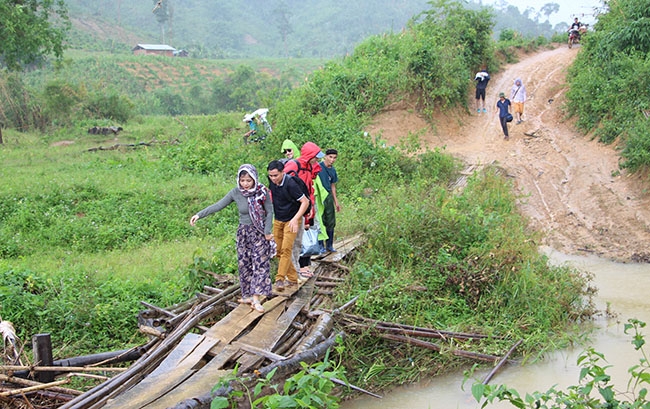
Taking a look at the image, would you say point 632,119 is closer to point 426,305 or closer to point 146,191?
point 426,305

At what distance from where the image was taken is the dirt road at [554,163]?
10.8 metres

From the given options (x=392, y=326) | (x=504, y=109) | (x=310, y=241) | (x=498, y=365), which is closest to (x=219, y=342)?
(x=392, y=326)

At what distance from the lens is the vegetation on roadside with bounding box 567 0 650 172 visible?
1276 centimetres

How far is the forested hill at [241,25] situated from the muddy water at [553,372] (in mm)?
48627

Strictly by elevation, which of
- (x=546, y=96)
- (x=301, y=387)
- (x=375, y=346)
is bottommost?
(x=375, y=346)

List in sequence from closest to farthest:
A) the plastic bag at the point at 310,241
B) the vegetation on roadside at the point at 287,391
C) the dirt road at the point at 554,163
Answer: the vegetation on roadside at the point at 287,391, the plastic bag at the point at 310,241, the dirt road at the point at 554,163

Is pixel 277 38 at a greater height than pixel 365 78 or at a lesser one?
greater

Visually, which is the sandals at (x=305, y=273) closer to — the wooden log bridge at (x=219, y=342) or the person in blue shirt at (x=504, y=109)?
the wooden log bridge at (x=219, y=342)

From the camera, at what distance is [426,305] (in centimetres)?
689

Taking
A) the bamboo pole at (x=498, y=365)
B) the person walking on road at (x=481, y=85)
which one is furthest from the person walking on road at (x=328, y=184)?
the person walking on road at (x=481, y=85)

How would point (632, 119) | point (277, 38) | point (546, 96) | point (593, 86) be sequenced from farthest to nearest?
point (277, 38)
point (546, 96)
point (593, 86)
point (632, 119)

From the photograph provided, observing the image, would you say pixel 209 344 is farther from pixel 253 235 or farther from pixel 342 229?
pixel 342 229

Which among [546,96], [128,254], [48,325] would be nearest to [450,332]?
[48,325]

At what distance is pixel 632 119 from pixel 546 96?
4205 millimetres
